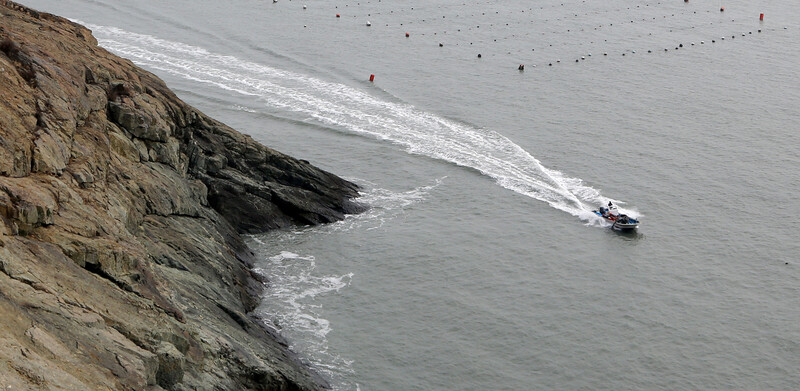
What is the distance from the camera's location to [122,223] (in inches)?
1339

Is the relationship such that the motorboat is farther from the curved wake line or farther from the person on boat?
the curved wake line

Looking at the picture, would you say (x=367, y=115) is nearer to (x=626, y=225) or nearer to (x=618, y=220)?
(x=618, y=220)

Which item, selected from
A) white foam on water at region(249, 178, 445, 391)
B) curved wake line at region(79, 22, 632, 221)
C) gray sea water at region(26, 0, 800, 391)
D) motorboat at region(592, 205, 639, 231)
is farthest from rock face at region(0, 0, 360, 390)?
motorboat at region(592, 205, 639, 231)

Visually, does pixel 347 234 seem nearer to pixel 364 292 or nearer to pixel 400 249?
pixel 400 249

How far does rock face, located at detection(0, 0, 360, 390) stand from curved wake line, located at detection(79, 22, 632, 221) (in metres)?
14.9

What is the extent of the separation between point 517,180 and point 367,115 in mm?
16394

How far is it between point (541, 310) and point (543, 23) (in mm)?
71441

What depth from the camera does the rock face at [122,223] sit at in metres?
25.1

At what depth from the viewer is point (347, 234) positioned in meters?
52.6

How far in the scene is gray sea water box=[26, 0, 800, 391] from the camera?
42.2 m

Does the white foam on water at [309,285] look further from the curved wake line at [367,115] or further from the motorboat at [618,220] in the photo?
the motorboat at [618,220]

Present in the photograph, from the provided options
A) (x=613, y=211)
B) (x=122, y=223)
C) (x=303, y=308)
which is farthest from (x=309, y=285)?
(x=613, y=211)

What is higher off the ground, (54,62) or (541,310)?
(54,62)

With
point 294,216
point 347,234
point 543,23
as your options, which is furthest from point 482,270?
point 543,23
